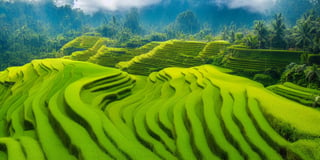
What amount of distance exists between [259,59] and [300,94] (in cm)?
1420

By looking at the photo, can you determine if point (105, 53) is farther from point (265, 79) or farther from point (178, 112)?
point (178, 112)

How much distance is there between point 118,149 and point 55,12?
15667 cm

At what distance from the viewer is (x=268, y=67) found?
28.5 m

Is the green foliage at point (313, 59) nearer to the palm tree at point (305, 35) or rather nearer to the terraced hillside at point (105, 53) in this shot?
the palm tree at point (305, 35)

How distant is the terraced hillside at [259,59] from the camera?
94.4 feet

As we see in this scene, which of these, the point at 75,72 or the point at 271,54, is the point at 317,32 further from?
the point at 75,72

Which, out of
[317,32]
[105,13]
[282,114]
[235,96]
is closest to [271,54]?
[317,32]

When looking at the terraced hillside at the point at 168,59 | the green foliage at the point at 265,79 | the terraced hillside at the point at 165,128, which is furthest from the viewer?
the terraced hillside at the point at 168,59

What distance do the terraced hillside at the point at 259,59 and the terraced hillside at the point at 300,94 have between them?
851 centimetres

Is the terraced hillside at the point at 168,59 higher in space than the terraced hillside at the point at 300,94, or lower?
higher

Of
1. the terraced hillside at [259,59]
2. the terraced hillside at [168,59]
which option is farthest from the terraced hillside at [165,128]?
the terraced hillside at [168,59]

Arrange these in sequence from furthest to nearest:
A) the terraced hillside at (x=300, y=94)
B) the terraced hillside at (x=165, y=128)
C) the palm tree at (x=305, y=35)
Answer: the palm tree at (x=305, y=35), the terraced hillside at (x=300, y=94), the terraced hillside at (x=165, y=128)

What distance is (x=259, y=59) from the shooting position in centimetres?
3148

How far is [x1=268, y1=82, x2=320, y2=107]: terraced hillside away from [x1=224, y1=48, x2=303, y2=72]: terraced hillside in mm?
8514
